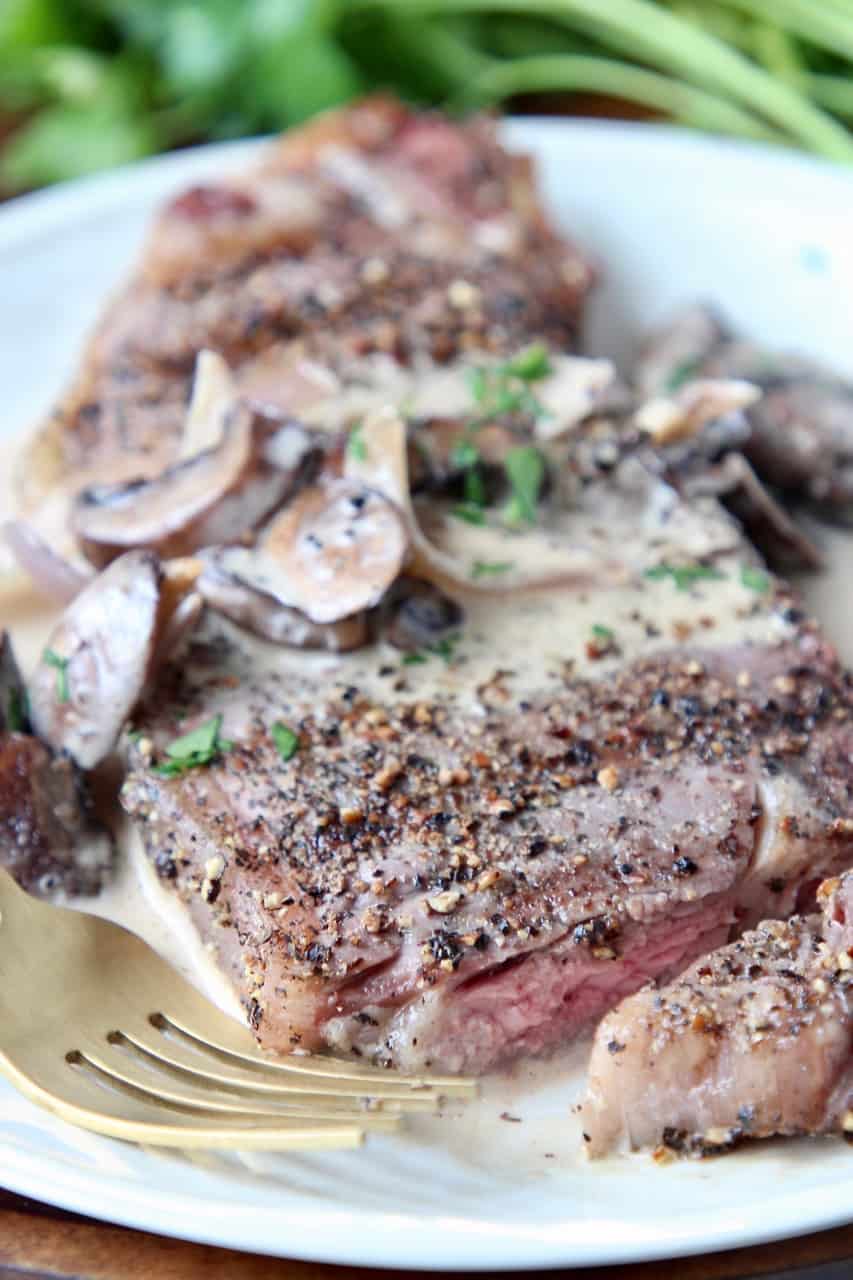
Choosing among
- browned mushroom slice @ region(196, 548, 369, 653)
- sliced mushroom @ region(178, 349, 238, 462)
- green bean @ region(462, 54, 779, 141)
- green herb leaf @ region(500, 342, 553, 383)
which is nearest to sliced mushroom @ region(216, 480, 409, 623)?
browned mushroom slice @ region(196, 548, 369, 653)

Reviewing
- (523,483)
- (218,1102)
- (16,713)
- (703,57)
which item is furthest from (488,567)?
(703,57)

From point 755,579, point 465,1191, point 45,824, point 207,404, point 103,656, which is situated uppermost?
point 207,404

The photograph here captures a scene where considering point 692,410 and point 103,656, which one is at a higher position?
point 103,656

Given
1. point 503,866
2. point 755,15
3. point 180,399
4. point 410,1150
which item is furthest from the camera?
point 755,15

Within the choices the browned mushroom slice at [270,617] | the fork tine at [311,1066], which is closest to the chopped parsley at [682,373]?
the browned mushroom slice at [270,617]

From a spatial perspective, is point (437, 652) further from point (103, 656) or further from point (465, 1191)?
point (465, 1191)

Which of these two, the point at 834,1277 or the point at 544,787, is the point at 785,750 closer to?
the point at 544,787

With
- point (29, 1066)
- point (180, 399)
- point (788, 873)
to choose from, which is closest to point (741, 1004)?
point (788, 873)
